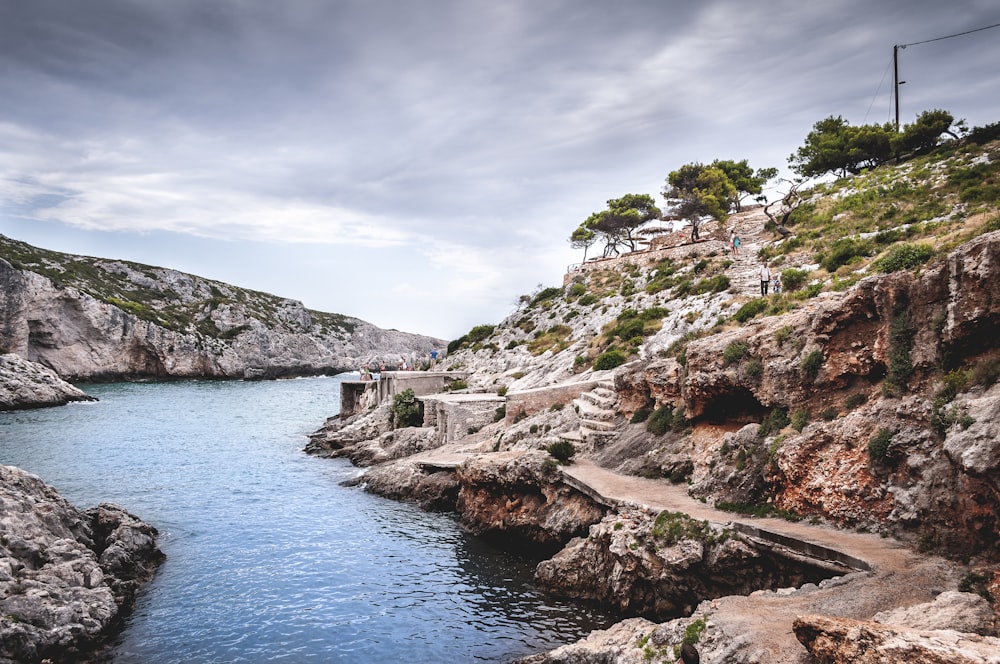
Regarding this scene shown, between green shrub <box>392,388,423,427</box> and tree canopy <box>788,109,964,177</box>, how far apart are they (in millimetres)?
43495

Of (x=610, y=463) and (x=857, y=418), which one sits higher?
(x=857, y=418)

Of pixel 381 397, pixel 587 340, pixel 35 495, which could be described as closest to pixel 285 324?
pixel 381 397

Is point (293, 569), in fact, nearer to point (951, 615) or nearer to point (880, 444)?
point (880, 444)

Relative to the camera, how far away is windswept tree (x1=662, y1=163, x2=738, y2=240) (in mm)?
56219

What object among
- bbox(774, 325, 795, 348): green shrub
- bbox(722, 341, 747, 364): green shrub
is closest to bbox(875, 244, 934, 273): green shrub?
bbox(774, 325, 795, 348): green shrub

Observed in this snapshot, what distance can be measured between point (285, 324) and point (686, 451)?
464ft

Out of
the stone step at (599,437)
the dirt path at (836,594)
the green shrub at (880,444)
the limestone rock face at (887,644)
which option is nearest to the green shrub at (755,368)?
the green shrub at (880,444)

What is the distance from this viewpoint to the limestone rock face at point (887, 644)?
5531mm

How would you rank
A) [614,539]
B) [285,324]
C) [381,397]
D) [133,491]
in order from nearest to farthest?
[614,539]
[133,491]
[381,397]
[285,324]

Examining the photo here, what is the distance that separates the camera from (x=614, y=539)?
15.6 metres

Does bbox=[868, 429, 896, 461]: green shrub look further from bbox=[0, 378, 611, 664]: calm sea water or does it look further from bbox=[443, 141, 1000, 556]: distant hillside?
bbox=[0, 378, 611, 664]: calm sea water

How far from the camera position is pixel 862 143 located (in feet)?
173

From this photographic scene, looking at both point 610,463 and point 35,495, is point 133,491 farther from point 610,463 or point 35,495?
point 610,463

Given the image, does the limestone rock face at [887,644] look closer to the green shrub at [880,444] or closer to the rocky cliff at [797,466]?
the rocky cliff at [797,466]
